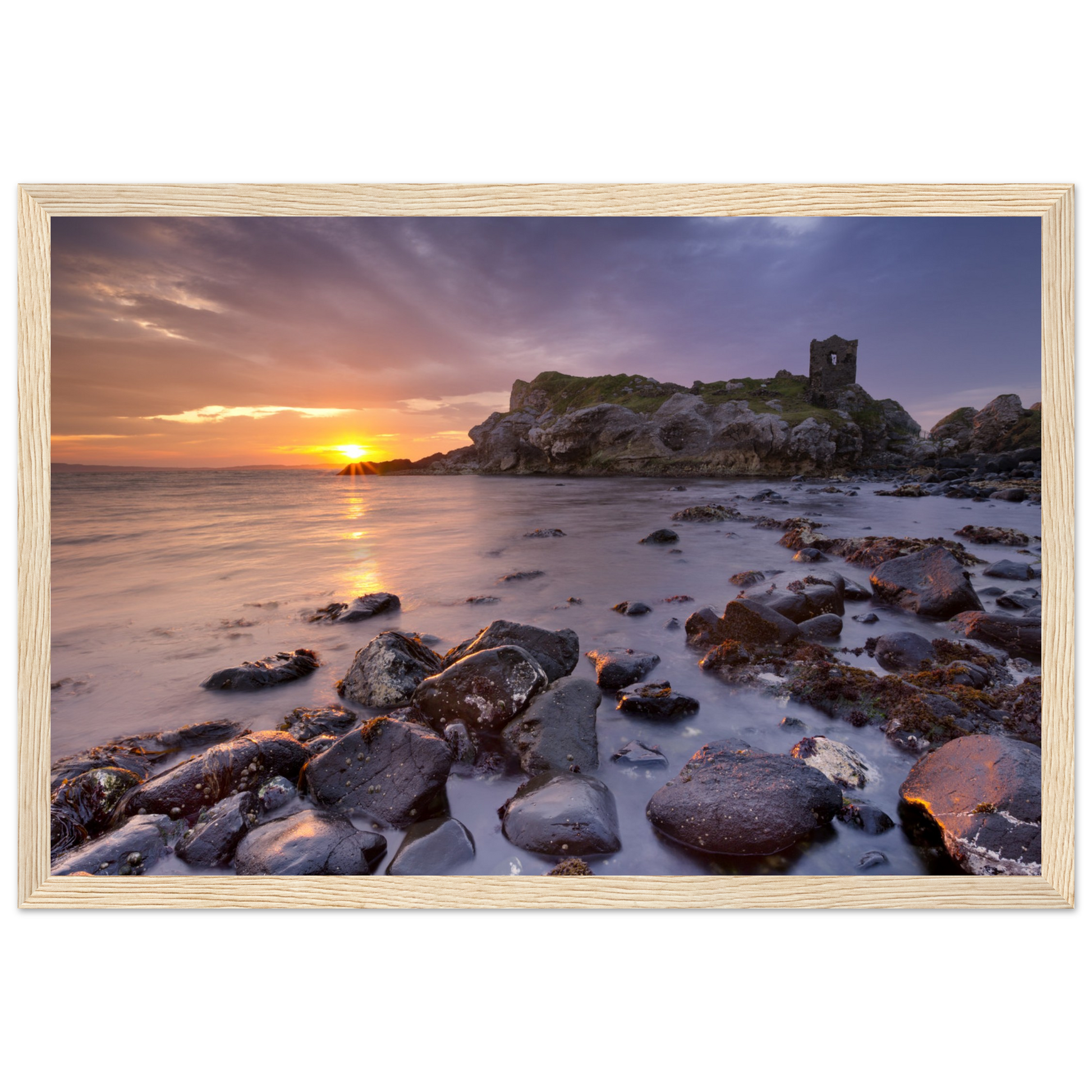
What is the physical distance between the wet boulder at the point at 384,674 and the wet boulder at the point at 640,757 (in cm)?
135

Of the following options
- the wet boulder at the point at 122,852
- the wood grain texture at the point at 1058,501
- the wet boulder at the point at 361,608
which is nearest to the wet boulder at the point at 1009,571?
the wood grain texture at the point at 1058,501

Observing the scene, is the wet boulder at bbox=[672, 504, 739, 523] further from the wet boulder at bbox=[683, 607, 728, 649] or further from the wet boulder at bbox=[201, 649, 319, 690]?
the wet boulder at bbox=[201, 649, 319, 690]

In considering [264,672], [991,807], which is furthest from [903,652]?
[264,672]

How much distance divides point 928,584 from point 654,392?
9.34 feet

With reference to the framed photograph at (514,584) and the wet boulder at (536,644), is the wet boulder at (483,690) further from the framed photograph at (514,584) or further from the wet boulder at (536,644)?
the wet boulder at (536,644)

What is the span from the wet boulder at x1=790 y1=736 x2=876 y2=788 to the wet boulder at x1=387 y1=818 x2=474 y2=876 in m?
1.66

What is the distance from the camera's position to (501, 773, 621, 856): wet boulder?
1.83 metres

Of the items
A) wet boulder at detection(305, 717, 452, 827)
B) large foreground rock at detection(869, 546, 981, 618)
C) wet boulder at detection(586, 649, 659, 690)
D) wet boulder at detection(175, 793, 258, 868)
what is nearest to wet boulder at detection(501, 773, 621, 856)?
wet boulder at detection(305, 717, 452, 827)

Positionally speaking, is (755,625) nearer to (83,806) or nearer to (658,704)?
(658,704)

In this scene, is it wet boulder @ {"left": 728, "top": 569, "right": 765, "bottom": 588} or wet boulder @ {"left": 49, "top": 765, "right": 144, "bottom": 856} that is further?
wet boulder @ {"left": 728, "top": 569, "right": 765, "bottom": 588}

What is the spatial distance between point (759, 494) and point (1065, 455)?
2.75m

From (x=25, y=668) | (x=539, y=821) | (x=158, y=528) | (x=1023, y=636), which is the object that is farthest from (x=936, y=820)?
(x=158, y=528)

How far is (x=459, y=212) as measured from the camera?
81.3 inches

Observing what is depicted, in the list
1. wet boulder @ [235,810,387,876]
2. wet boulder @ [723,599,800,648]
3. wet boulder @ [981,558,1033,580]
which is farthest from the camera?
wet boulder @ [723,599,800,648]
